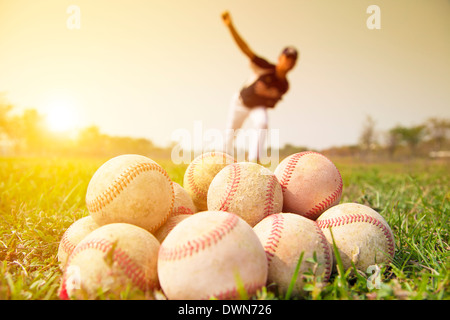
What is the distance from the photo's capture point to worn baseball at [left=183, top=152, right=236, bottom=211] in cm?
336

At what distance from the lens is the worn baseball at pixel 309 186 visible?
3021 mm

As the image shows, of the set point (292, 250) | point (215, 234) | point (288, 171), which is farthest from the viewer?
point (288, 171)

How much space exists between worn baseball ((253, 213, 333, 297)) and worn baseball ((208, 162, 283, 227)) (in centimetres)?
30

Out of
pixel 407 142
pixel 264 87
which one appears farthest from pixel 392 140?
pixel 264 87

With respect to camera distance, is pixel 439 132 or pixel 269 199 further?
pixel 439 132

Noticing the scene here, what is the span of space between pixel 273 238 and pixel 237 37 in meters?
6.68

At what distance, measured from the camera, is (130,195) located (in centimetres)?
254

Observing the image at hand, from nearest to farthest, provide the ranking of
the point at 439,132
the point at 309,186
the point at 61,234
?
the point at 309,186 → the point at 61,234 → the point at 439,132

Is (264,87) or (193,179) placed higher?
(264,87)

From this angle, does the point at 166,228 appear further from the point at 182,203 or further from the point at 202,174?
the point at 202,174

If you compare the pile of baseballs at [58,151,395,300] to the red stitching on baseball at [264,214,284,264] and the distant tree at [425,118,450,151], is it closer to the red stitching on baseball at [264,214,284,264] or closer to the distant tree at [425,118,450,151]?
the red stitching on baseball at [264,214,284,264]

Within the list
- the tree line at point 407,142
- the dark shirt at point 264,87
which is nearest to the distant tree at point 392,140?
the tree line at point 407,142

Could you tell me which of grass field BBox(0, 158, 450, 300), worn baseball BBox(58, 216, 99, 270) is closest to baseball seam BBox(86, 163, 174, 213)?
worn baseball BBox(58, 216, 99, 270)
